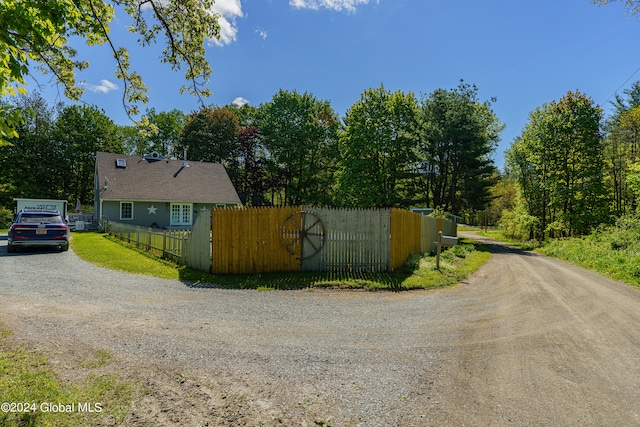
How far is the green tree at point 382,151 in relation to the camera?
→ 2984cm

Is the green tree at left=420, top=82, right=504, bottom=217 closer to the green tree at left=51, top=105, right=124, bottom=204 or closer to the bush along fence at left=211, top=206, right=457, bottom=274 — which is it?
the bush along fence at left=211, top=206, right=457, bottom=274

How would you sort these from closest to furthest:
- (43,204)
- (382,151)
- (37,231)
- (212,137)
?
(37,231), (43,204), (382,151), (212,137)

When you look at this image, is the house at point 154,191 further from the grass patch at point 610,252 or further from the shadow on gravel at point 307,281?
the grass patch at point 610,252

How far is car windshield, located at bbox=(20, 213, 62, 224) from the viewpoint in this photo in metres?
13.6

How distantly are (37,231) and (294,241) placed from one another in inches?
447

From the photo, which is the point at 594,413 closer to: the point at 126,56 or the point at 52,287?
the point at 126,56

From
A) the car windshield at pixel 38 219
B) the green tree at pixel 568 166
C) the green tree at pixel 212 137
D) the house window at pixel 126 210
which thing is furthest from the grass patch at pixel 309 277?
the green tree at pixel 212 137

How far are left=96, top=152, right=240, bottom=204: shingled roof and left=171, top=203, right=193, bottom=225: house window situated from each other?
828mm

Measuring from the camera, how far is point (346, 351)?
4656mm

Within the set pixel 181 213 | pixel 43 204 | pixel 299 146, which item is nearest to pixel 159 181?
pixel 181 213

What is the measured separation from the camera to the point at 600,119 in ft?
87.8

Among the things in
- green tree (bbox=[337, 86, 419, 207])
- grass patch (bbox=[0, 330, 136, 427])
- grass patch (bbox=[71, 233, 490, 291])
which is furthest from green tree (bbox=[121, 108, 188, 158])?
grass patch (bbox=[0, 330, 136, 427])

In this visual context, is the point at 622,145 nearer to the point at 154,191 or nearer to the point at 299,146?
the point at 299,146

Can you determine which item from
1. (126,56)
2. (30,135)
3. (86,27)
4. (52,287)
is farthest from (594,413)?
(30,135)
